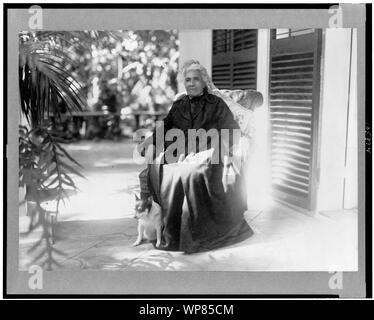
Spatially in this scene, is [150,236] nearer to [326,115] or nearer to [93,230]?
[93,230]

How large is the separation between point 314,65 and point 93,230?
5.94 ft

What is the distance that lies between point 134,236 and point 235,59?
4.47ft

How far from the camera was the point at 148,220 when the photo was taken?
3.63 metres

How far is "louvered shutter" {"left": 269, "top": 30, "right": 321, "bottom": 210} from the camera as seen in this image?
140 inches

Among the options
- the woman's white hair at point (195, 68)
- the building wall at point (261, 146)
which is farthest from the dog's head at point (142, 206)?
the woman's white hair at point (195, 68)

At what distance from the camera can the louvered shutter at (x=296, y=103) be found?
3.55 meters

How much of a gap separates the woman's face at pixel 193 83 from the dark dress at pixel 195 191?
47 mm

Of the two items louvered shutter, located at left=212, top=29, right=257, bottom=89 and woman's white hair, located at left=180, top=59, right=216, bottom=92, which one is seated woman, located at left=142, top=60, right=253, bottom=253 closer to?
woman's white hair, located at left=180, top=59, right=216, bottom=92

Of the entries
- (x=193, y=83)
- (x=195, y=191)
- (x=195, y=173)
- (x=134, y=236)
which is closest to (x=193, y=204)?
(x=195, y=191)

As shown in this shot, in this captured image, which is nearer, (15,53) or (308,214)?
(15,53)

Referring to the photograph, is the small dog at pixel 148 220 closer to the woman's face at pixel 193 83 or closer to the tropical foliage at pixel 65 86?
the tropical foliage at pixel 65 86
